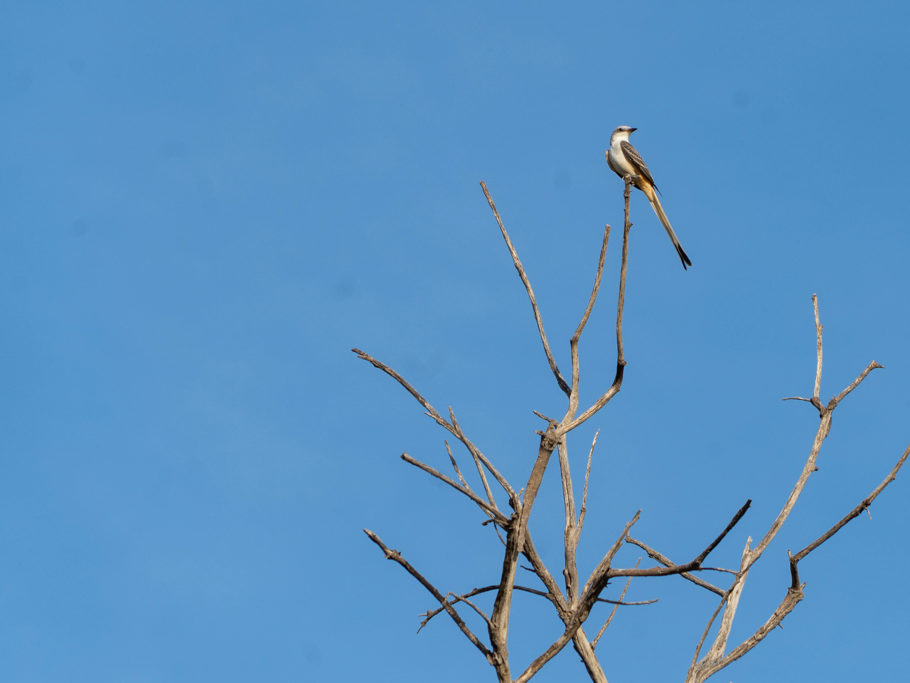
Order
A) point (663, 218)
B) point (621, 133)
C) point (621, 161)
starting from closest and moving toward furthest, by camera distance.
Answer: point (663, 218), point (621, 161), point (621, 133)

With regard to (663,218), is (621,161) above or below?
above

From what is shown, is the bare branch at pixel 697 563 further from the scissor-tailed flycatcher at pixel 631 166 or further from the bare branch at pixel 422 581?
the scissor-tailed flycatcher at pixel 631 166

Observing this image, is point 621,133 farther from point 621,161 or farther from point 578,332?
point 578,332

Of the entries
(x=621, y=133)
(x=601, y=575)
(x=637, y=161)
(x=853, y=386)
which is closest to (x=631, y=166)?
(x=637, y=161)

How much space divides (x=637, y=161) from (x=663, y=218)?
1.61m

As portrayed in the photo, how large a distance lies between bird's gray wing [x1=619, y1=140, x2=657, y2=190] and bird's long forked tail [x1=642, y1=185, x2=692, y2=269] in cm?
11

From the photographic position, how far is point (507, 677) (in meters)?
4.57

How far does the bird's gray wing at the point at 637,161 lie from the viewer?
1167 cm

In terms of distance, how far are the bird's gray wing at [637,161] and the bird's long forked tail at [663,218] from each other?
0.11 m

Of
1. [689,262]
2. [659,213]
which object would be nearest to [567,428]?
[689,262]

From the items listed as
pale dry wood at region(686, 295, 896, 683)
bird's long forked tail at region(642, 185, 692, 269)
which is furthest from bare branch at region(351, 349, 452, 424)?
bird's long forked tail at region(642, 185, 692, 269)

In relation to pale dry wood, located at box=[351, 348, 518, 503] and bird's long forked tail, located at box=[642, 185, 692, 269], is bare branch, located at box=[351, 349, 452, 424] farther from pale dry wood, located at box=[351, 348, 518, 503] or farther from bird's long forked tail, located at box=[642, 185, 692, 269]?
bird's long forked tail, located at box=[642, 185, 692, 269]

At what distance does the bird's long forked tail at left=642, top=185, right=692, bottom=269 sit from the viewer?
9586 millimetres

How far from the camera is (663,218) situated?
34.5 ft
